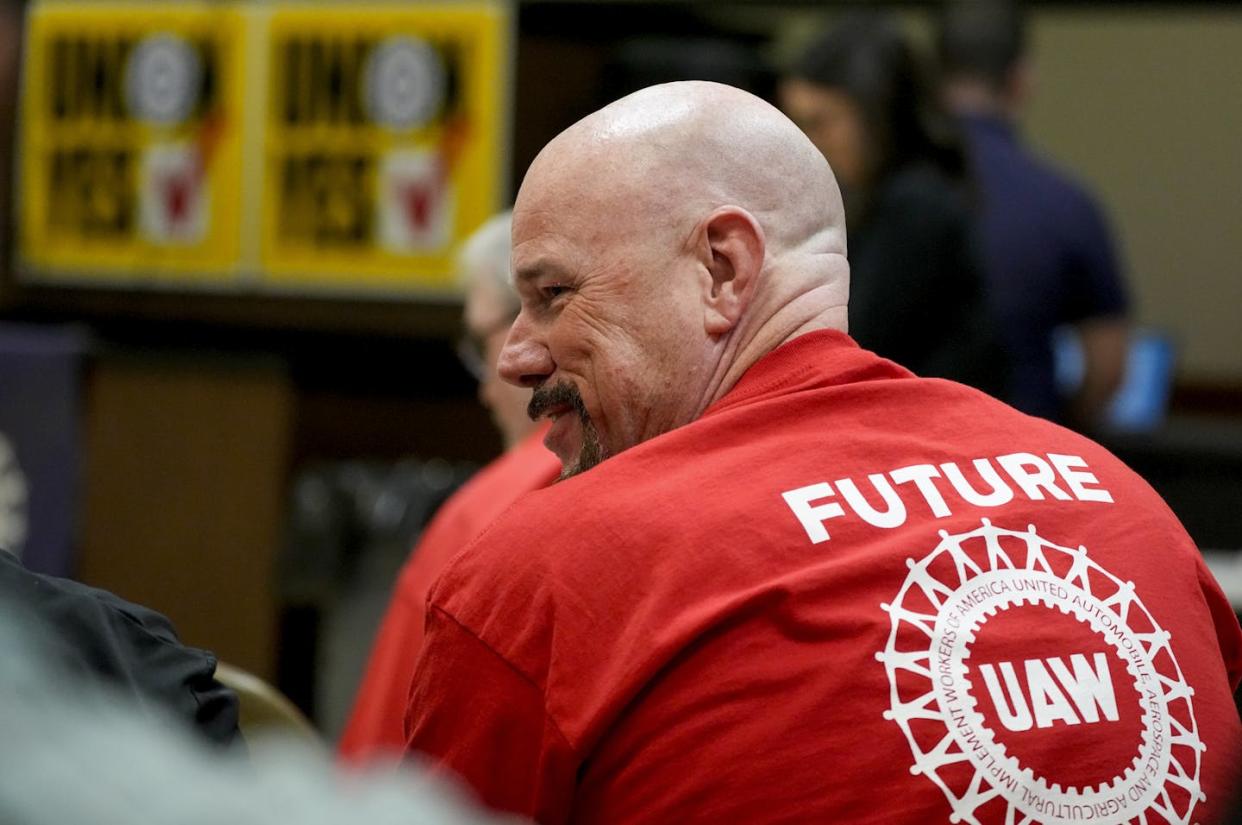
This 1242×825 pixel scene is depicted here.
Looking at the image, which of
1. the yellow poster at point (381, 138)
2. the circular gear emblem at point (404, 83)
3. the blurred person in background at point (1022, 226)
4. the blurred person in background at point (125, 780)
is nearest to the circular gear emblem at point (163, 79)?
the yellow poster at point (381, 138)

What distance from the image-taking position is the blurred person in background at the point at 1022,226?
4074 mm

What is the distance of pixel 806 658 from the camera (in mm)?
1315

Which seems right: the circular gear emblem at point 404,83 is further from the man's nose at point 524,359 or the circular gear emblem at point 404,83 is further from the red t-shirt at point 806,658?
the red t-shirt at point 806,658

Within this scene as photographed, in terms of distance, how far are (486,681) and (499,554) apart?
0.09 meters

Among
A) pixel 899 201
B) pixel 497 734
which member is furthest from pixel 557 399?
pixel 899 201

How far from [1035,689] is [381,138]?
3807 millimetres

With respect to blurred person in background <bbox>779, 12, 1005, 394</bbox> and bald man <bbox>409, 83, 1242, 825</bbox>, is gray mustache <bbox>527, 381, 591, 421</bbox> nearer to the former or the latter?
bald man <bbox>409, 83, 1242, 825</bbox>

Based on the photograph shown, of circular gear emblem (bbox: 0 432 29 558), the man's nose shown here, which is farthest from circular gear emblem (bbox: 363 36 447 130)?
the man's nose

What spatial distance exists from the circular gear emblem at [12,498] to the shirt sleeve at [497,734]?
3344 mm

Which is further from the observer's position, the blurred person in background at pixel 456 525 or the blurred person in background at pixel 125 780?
the blurred person in background at pixel 456 525

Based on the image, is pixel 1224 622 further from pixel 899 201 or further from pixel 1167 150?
pixel 1167 150

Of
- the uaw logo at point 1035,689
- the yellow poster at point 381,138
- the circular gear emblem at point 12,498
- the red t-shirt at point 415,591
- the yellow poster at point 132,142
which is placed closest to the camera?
the uaw logo at point 1035,689

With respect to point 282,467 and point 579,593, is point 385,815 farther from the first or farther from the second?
point 282,467

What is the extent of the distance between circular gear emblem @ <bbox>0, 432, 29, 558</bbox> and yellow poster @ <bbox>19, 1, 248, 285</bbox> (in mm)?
872
